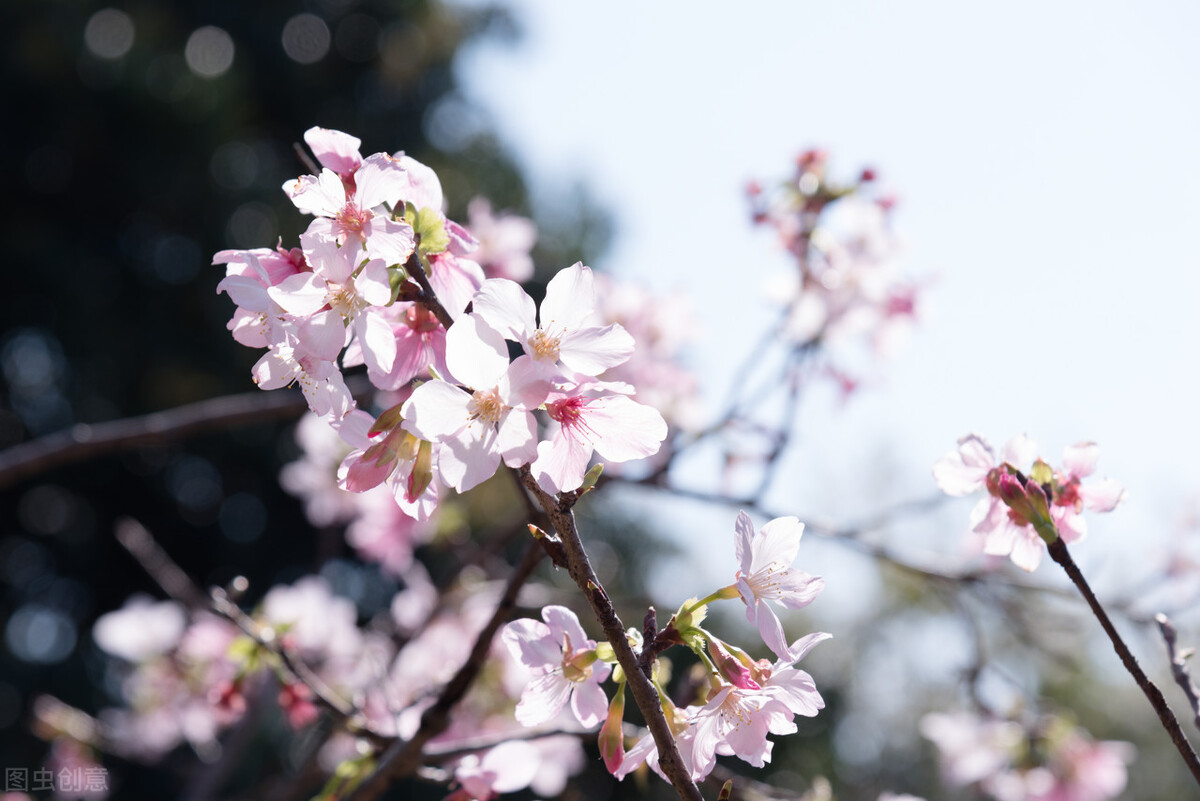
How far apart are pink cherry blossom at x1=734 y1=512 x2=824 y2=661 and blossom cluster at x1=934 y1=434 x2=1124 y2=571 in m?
0.19

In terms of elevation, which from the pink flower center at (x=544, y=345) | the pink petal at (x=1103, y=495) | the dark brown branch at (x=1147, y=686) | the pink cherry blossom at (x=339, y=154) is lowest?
the dark brown branch at (x=1147, y=686)

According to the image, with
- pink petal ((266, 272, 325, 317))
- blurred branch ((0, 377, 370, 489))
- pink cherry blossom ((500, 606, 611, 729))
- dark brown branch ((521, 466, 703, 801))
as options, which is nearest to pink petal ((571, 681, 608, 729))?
pink cherry blossom ((500, 606, 611, 729))

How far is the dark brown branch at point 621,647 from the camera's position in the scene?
46cm

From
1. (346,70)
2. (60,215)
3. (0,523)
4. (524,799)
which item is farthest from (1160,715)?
(346,70)

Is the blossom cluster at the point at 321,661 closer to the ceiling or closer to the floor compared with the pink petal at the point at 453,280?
closer to the floor

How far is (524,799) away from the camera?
12.7 feet

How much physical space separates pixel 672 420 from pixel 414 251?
1.07m

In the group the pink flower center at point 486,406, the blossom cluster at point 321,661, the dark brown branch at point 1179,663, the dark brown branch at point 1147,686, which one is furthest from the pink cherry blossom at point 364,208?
the blossom cluster at point 321,661

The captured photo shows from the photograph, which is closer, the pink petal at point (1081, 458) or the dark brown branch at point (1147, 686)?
the dark brown branch at point (1147, 686)

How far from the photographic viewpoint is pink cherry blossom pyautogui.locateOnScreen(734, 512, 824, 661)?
1.77ft

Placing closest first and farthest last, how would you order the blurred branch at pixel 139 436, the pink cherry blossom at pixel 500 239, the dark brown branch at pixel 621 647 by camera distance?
the dark brown branch at pixel 621 647 < the pink cherry blossom at pixel 500 239 < the blurred branch at pixel 139 436

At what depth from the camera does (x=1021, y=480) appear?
632 mm

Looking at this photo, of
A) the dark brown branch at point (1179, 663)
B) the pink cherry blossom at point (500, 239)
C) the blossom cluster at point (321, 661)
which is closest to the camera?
the dark brown branch at point (1179, 663)

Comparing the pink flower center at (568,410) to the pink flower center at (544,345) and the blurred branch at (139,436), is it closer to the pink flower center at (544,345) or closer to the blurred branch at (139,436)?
the pink flower center at (544,345)
